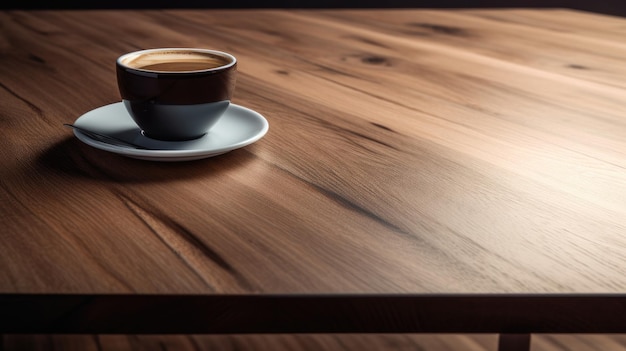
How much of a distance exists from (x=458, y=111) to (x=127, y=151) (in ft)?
1.16

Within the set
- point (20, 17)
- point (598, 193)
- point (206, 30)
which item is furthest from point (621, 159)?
point (20, 17)

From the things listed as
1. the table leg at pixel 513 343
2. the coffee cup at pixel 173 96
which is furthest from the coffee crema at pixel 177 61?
the table leg at pixel 513 343

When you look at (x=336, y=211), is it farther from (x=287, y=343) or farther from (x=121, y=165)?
(x=287, y=343)

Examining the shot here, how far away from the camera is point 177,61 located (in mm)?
624

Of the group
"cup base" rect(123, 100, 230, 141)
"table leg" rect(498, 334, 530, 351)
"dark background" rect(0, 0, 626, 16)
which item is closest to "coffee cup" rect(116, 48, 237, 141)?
"cup base" rect(123, 100, 230, 141)

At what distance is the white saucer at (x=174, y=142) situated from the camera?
0.54 meters

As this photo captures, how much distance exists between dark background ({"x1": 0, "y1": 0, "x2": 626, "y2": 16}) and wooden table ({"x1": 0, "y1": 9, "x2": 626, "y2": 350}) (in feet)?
5.26

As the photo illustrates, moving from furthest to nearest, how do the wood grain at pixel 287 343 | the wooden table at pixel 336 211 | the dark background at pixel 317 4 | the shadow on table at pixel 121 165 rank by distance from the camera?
the dark background at pixel 317 4
the wood grain at pixel 287 343
the shadow on table at pixel 121 165
the wooden table at pixel 336 211

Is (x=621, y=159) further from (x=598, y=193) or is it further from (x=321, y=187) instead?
(x=321, y=187)

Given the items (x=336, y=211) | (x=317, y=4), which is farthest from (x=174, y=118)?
(x=317, y=4)

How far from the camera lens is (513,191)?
20.8 inches

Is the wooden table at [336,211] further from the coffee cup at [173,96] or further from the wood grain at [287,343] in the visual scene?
the wood grain at [287,343]

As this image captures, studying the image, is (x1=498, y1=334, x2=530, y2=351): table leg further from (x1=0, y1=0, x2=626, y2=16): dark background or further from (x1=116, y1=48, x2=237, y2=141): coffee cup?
(x1=0, y1=0, x2=626, y2=16): dark background

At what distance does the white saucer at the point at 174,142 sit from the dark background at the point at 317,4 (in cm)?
188
